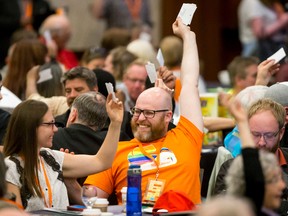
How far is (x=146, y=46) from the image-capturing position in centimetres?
1260

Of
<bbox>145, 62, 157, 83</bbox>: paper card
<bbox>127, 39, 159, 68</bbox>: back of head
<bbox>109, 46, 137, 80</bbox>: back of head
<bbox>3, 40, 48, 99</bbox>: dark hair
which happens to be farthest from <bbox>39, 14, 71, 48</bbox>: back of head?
<bbox>145, 62, 157, 83</bbox>: paper card

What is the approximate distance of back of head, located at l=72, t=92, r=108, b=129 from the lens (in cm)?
780

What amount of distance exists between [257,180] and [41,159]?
6.11 feet

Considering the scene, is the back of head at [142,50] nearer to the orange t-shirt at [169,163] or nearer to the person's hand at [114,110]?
the orange t-shirt at [169,163]

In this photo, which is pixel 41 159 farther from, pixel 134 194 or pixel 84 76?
pixel 84 76

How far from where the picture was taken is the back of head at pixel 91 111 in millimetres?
7797

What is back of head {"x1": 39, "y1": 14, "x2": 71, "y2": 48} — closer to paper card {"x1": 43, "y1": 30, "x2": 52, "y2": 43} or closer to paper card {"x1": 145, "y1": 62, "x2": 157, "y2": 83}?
paper card {"x1": 43, "y1": 30, "x2": 52, "y2": 43}

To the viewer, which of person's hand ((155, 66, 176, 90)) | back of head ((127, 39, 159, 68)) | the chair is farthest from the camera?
back of head ((127, 39, 159, 68))

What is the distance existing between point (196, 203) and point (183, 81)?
84 centimetres

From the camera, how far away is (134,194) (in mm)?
6336

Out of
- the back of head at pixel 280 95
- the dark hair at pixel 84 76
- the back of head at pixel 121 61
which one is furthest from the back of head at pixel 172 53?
the back of head at pixel 280 95

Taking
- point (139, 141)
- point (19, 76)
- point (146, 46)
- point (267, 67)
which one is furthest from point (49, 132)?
point (146, 46)

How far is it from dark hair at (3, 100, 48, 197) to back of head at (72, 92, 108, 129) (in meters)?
1.08

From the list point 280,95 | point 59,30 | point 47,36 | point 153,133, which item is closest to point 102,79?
point 280,95
